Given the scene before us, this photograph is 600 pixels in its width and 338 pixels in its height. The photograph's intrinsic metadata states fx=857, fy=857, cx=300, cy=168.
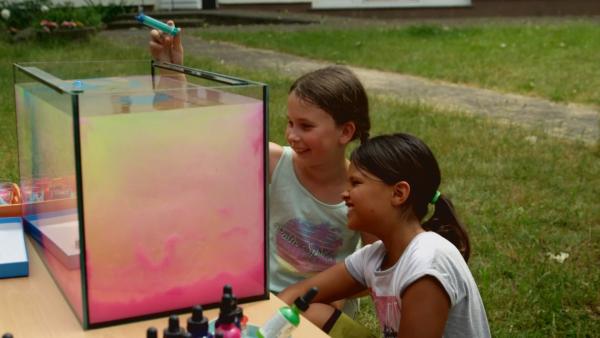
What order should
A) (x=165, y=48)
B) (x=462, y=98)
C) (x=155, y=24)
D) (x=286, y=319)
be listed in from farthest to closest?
1. (x=462, y=98)
2. (x=165, y=48)
3. (x=155, y=24)
4. (x=286, y=319)

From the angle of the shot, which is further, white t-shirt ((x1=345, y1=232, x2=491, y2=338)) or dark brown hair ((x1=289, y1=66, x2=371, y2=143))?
dark brown hair ((x1=289, y1=66, x2=371, y2=143))

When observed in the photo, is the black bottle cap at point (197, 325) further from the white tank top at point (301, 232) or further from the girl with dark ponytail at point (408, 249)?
the white tank top at point (301, 232)

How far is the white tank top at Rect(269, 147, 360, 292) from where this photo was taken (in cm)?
241

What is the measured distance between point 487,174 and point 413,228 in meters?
3.18

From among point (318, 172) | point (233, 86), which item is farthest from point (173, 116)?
point (318, 172)

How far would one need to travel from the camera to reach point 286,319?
1.32m

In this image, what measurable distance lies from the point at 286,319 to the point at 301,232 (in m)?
1.10

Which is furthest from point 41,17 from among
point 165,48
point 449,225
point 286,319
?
point 286,319

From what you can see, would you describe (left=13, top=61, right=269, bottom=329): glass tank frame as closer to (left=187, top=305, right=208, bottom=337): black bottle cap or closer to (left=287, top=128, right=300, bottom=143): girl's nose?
(left=187, top=305, right=208, bottom=337): black bottle cap

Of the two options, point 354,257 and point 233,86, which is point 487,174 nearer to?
point 354,257

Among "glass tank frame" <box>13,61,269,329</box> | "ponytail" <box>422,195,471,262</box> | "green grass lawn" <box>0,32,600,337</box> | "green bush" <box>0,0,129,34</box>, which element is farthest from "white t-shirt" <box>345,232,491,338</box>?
"green bush" <box>0,0,129,34</box>

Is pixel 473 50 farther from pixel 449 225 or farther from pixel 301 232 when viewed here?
pixel 449 225

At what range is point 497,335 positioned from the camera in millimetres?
3051

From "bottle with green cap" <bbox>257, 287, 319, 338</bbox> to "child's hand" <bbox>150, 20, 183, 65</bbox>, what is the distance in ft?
3.55
